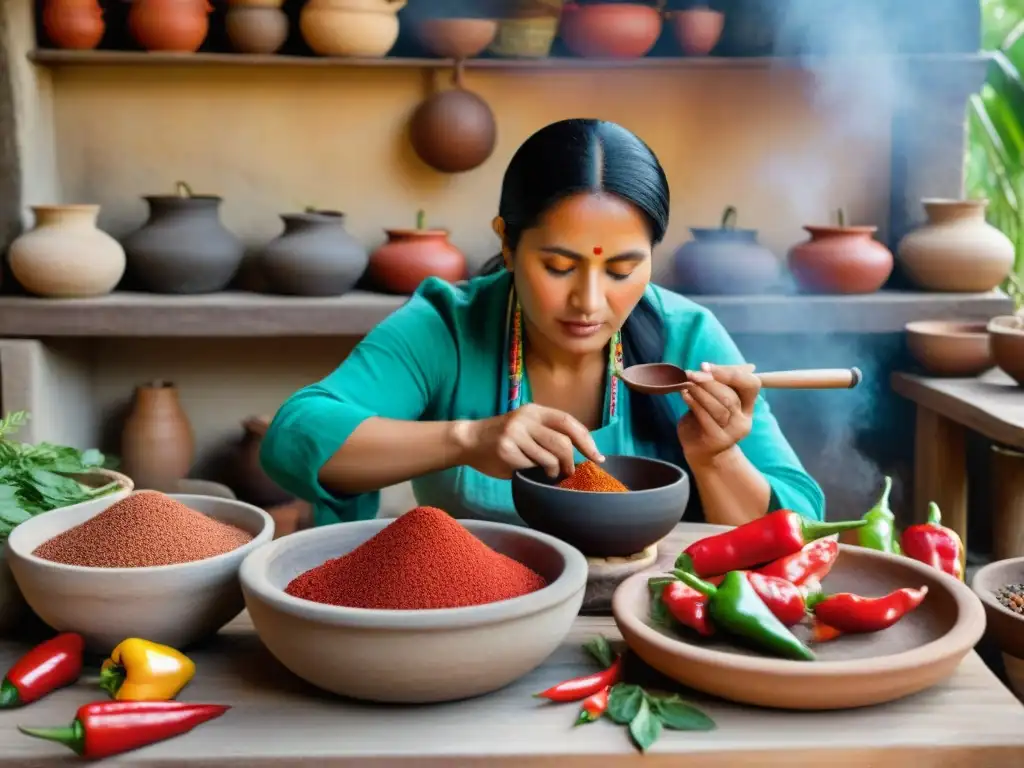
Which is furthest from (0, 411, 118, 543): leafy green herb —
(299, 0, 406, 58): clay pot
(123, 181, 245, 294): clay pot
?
(299, 0, 406, 58): clay pot

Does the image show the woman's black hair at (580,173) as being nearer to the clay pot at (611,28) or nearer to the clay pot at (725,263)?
the clay pot at (725,263)

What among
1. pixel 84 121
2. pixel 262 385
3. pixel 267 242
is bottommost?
pixel 262 385

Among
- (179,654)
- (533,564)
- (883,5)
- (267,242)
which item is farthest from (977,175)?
(179,654)

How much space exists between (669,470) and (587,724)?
48cm

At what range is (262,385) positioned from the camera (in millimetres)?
4141

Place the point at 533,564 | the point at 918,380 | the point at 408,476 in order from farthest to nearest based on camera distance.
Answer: the point at 918,380
the point at 408,476
the point at 533,564

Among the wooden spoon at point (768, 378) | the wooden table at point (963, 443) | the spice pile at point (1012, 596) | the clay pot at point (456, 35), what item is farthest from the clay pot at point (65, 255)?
the spice pile at point (1012, 596)

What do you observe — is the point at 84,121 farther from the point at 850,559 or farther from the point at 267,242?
the point at 850,559

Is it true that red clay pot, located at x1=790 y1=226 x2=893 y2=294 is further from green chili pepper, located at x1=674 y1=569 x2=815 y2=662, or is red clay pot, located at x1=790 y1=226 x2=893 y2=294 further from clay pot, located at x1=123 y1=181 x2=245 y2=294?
green chili pepper, located at x1=674 y1=569 x2=815 y2=662

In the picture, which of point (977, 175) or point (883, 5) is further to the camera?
point (977, 175)

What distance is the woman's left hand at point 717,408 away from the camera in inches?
63.1

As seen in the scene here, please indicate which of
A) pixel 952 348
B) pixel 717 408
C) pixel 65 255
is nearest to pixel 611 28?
pixel 952 348

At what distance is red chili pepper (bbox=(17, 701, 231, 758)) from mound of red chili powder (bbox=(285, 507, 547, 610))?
16 cm

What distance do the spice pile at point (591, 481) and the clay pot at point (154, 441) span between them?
2679 mm
